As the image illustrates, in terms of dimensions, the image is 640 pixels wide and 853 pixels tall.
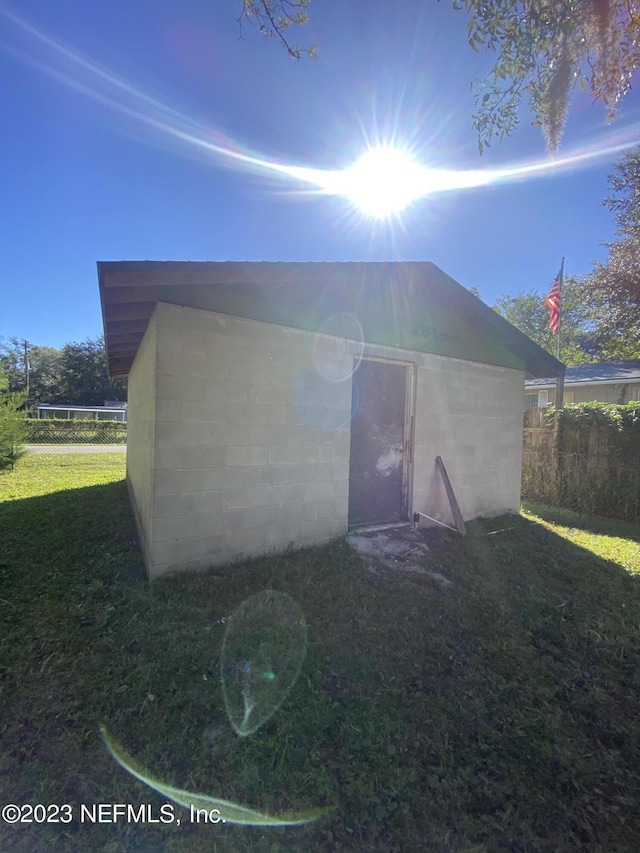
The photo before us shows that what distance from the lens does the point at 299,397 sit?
14.2ft

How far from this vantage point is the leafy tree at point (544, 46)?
96.9 inches

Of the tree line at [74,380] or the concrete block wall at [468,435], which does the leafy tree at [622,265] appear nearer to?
the concrete block wall at [468,435]

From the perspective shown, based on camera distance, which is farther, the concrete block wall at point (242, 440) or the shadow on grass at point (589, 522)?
the shadow on grass at point (589, 522)

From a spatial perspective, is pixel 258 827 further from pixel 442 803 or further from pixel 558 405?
pixel 558 405

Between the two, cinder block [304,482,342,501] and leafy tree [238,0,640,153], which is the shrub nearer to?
cinder block [304,482,342,501]

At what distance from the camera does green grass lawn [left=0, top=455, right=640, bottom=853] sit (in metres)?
1.60

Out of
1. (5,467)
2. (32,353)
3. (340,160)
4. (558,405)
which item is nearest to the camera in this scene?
(340,160)

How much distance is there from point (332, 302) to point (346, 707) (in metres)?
3.95

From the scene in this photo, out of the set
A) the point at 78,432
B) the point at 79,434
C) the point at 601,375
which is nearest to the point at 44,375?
the point at 78,432

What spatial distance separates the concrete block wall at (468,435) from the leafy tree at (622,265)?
9685 mm

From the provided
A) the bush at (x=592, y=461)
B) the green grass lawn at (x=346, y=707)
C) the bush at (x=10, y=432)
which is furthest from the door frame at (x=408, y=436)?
the bush at (x=10, y=432)

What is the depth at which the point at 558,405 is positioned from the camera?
8.63m

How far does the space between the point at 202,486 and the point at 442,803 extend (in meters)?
2.85

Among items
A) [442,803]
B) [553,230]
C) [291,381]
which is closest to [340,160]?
[291,381]
